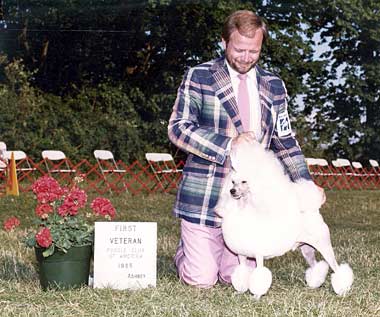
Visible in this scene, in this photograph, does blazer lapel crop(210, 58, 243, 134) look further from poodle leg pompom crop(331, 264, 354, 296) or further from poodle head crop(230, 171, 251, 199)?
poodle leg pompom crop(331, 264, 354, 296)

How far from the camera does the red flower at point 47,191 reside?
3.14 metres

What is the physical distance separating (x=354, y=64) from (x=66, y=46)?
8.04 m

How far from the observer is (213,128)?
3.22 m

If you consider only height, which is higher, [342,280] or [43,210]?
[43,210]

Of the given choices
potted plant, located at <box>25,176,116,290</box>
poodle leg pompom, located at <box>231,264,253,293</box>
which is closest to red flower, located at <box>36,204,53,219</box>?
potted plant, located at <box>25,176,116,290</box>

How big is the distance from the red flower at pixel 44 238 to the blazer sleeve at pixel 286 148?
1015 mm

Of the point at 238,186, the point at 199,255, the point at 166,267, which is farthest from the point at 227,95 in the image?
the point at 166,267

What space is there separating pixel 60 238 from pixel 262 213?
850mm

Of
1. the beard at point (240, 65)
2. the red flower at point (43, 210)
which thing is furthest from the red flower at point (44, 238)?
the beard at point (240, 65)

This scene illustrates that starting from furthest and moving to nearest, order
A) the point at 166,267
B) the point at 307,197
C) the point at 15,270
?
1. the point at 166,267
2. the point at 15,270
3. the point at 307,197

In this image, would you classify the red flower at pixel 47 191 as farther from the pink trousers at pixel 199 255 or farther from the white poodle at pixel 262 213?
the white poodle at pixel 262 213

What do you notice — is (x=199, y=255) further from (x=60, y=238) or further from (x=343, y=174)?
(x=343, y=174)

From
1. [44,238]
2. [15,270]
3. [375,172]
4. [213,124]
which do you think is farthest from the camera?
[375,172]

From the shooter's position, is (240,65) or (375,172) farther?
(375,172)
